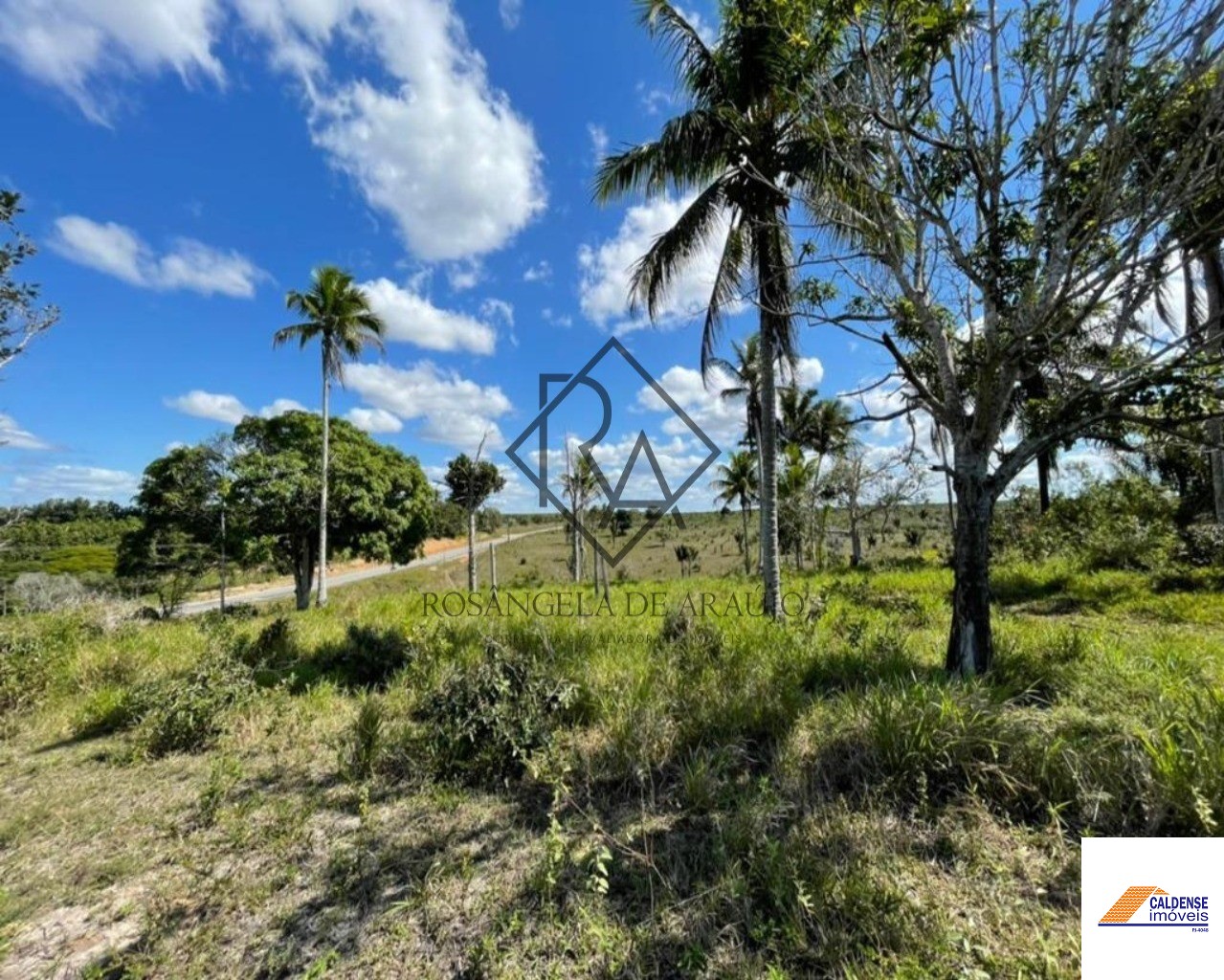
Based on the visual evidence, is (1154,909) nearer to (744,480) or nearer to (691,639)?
(691,639)

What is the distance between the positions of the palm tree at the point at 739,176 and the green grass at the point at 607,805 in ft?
13.5

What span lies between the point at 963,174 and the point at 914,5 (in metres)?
1.32

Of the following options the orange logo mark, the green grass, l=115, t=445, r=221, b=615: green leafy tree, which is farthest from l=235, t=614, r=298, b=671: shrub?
l=115, t=445, r=221, b=615: green leafy tree

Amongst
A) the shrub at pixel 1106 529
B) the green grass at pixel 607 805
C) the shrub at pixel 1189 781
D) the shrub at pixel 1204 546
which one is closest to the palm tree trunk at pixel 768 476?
the green grass at pixel 607 805

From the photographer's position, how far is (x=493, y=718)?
12.8 feet

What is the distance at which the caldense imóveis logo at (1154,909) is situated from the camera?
83.3 inches

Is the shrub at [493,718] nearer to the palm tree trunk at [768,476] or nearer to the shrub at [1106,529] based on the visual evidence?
the palm tree trunk at [768,476]

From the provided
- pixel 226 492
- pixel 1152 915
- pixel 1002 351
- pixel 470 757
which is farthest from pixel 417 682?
pixel 226 492

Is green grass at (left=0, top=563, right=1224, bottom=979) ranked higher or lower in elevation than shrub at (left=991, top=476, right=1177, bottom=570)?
lower

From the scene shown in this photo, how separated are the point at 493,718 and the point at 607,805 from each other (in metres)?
1.16

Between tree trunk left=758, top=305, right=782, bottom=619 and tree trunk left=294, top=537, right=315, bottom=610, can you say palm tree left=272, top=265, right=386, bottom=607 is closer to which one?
tree trunk left=294, top=537, right=315, bottom=610

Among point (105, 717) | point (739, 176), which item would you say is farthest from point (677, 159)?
point (105, 717)

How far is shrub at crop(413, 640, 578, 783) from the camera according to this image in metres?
3.73

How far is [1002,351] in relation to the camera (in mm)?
4062
